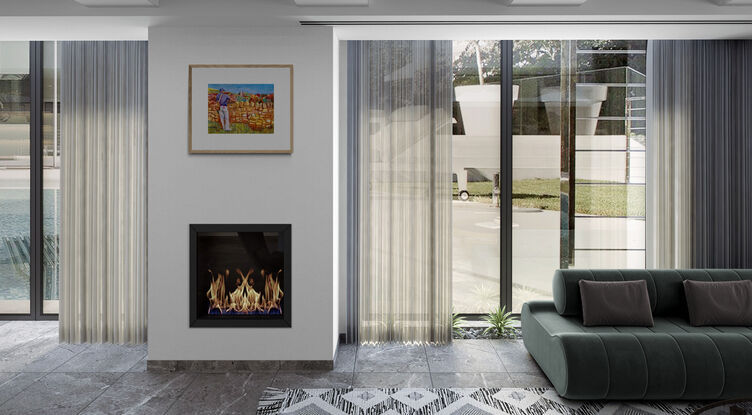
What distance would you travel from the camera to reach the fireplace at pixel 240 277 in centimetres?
350

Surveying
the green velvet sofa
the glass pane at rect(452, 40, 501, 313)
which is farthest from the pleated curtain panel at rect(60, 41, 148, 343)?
the green velvet sofa

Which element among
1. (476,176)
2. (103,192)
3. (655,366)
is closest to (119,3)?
(103,192)

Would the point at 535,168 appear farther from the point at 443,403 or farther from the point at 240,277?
the point at 240,277

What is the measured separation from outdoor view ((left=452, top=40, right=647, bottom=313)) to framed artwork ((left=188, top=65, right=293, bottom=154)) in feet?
5.36

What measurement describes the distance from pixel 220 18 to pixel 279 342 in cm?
223

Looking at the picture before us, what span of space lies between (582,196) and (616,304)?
1.16 m

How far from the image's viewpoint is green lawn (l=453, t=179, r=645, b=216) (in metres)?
4.27

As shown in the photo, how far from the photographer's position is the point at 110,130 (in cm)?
400

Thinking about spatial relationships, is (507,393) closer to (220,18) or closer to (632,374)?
(632,374)

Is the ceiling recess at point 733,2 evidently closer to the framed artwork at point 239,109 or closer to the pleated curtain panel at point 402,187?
the pleated curtain panel at point 402,187

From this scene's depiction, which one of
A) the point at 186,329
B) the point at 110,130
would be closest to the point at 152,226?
the point at 186,329

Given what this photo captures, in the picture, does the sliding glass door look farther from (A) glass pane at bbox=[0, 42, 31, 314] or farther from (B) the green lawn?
(B) the green lawn

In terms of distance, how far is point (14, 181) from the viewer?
179 inches

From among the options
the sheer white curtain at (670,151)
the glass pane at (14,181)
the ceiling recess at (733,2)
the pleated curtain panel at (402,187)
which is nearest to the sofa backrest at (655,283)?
the sheer white curtain at (670,151)
